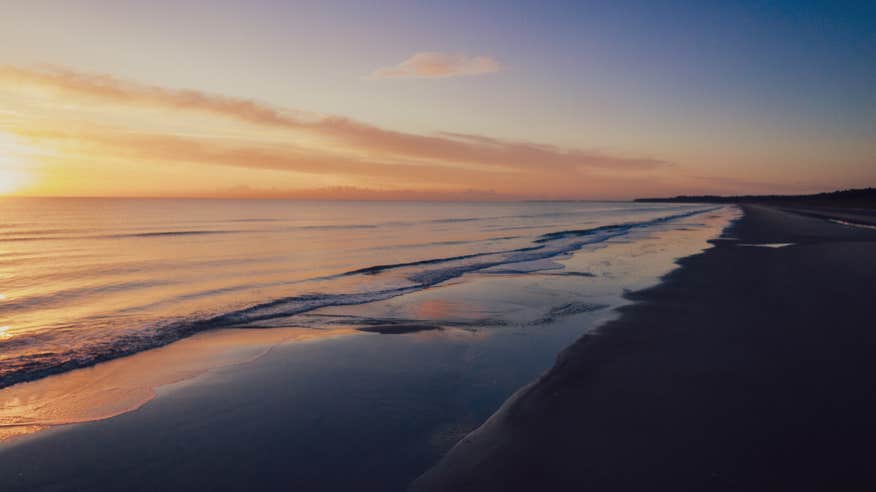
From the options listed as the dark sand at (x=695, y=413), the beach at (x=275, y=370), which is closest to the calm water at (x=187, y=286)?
the beach at (x=275, y=370)

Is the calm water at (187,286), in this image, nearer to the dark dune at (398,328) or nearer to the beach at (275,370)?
the beach at (275,370)

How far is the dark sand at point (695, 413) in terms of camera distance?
424cm

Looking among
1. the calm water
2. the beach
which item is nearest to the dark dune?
the beach

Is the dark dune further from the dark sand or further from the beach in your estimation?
the dark sand

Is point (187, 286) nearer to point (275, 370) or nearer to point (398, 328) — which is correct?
point (398, 328)

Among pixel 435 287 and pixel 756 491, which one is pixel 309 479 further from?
pixel 435 287

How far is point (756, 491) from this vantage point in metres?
3.96

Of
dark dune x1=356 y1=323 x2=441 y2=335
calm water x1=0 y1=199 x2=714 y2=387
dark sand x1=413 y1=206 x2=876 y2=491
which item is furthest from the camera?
dark dune x1=356 y1=323 x2=441 y2=335

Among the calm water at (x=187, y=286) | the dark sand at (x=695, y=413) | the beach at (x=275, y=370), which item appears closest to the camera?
the dark sand at (x=695, y=413)

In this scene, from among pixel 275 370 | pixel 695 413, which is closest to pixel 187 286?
pixel 275 370

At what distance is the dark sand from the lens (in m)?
4.24

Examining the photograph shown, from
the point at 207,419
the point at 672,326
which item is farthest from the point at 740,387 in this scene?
the point at 207,419

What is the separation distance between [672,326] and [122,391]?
10217 millimetres

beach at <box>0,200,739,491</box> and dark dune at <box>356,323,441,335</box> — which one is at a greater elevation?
beach at <box>0,200,739,491</box>
